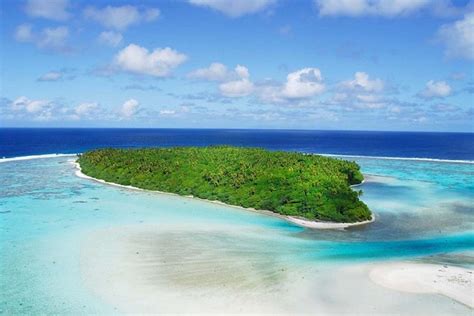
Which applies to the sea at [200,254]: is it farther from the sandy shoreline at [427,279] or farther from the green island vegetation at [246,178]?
the green island vegetation at [246,178]

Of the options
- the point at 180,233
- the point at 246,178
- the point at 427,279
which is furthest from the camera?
the point at 246,178

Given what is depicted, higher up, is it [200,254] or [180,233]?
[180,233]

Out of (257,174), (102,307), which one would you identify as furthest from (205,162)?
(102,307)

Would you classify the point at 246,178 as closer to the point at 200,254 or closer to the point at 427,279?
the point at 200,254

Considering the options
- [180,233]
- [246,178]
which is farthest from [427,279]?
[246,178]

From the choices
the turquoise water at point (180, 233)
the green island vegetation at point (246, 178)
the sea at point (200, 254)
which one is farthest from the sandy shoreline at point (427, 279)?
the green island vegetation at point (246, 178)

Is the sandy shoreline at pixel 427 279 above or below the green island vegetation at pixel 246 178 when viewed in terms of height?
below
